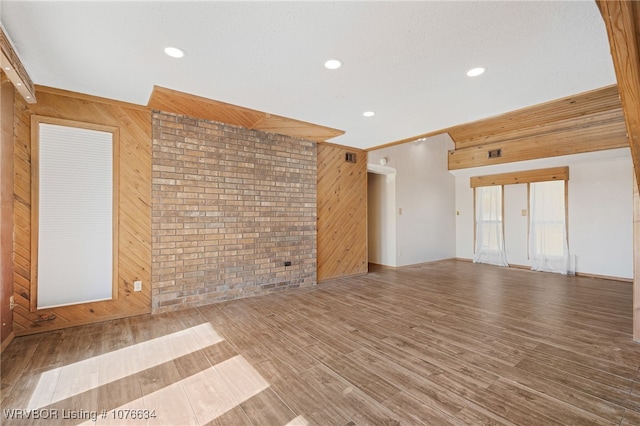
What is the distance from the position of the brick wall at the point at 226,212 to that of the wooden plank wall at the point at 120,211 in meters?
0.13

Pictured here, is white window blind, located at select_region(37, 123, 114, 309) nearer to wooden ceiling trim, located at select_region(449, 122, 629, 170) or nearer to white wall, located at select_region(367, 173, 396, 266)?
white wall, located at select_region(367, 173, 396, 266)

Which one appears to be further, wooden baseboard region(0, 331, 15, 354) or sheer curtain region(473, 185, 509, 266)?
sheer curtain region(473, 185, 509, 266)

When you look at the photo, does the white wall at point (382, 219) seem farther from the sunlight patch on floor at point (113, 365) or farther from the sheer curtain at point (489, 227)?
the sunlight patch on floor at point (113, 365)

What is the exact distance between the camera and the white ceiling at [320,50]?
1872mm

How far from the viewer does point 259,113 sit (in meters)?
3.66

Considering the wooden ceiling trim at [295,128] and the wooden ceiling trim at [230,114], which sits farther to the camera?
the wooden ceiling trim at [295,128]

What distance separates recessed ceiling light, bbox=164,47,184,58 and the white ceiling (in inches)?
2.1

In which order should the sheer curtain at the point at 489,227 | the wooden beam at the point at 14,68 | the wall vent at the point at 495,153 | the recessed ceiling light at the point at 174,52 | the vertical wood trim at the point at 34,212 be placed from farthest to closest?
the sheer curtain at the point at 489,227
the wall vent at the point at 495,153
the vertical wood trim at the point at 34,212
the recessed ceiling light at the point at 174,52
the wooden beam at the point at 14,68

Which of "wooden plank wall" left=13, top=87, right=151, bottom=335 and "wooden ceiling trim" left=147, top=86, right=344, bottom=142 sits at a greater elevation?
"wooden ceiling trim" left=147, top=86, right=344, bottom=142

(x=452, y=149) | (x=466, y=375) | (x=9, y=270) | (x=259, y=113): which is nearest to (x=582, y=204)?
(x=452, y=149)

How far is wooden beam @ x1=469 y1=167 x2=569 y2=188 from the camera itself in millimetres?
6131

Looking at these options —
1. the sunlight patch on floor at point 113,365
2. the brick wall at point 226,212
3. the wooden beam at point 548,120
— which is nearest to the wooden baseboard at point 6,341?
the sunlight patch on floor at point 113,365

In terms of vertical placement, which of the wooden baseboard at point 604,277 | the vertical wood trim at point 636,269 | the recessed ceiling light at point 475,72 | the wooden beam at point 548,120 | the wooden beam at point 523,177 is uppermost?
the wooden beam at point 548,120

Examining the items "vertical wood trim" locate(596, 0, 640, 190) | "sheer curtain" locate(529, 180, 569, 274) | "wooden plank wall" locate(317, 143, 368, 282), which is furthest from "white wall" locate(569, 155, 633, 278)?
"vertical wood trim" locate(596, 0, 640, 190)
